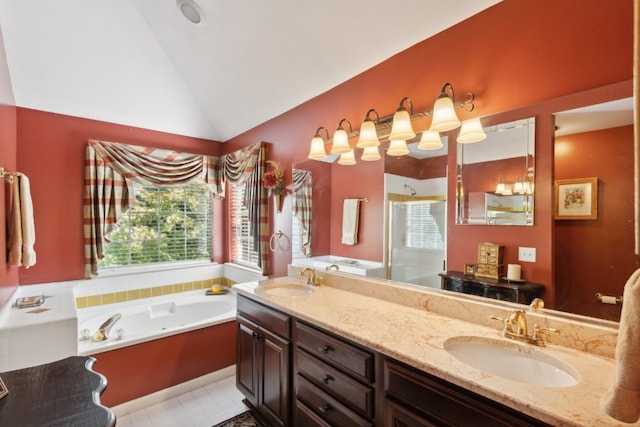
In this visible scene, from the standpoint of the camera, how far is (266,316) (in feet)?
6.12

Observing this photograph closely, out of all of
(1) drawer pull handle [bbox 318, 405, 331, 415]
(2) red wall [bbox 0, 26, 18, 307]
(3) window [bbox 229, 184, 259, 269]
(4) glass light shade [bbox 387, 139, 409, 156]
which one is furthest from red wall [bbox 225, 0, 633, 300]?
(2) red wall [bbox 0, 26, 18, 307]

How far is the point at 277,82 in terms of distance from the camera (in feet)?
8.30

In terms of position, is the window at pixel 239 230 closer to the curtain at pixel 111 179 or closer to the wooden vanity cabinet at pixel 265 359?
the curtain at pixel 111 179

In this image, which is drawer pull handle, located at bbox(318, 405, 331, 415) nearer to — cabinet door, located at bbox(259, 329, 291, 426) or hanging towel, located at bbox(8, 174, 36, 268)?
cabinet door, located at bbox(259, 329, 291, 426)

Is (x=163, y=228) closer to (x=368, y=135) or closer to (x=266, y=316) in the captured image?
(x=266, y=316)

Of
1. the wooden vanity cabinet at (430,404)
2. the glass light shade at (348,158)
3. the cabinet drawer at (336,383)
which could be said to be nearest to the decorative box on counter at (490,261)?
the wooden vanity cabinet at (430,404)

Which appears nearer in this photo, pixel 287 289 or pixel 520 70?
pixel 520 70

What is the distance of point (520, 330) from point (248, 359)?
171 cm

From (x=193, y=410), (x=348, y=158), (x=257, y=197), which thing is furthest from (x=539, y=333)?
(x=257, y=197)

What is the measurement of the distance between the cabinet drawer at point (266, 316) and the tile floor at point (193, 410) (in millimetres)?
800

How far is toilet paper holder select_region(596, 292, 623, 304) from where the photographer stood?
1132 mm

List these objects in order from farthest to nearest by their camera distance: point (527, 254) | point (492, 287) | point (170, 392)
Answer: point (170, 392)
point (492, 287)
point (527, 254)

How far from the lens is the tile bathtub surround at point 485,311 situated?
3.67 ft

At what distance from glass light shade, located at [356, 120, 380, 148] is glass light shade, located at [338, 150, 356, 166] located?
0.26m
